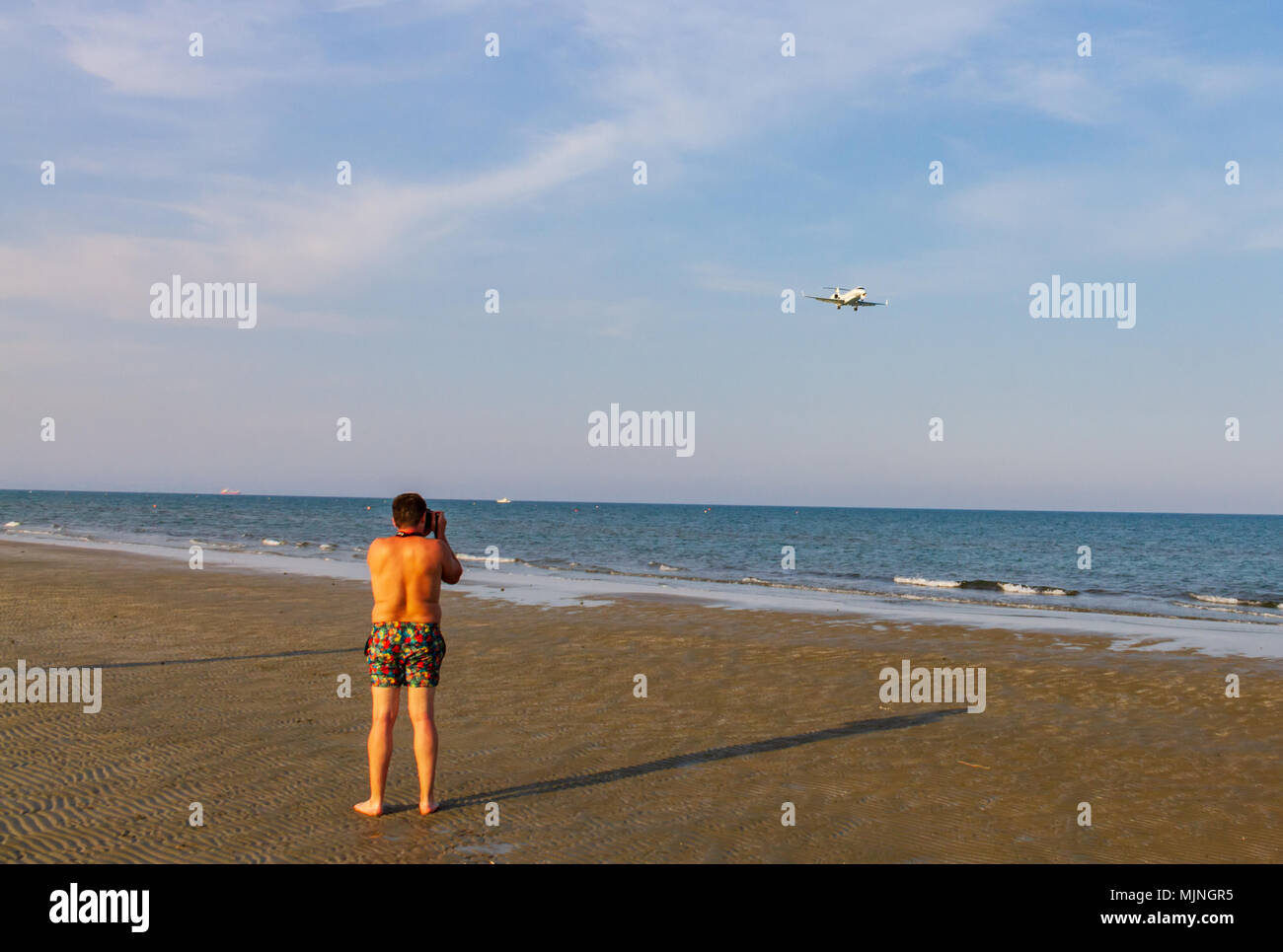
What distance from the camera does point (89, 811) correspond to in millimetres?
6082

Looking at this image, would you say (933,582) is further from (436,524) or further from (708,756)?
(436,524)

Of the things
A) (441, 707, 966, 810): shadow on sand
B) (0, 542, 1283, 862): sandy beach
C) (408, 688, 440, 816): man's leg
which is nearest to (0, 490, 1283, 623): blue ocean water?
(0, 542, 1283, 862): sandy beach

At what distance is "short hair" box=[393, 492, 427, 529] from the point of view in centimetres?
616

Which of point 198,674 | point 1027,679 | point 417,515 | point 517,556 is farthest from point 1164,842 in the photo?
point 517,556

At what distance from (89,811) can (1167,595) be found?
32046 mm

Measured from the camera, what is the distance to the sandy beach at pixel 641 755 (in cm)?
593

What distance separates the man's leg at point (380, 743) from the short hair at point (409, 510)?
108cm

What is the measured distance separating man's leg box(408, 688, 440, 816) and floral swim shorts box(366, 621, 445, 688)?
0.27ft

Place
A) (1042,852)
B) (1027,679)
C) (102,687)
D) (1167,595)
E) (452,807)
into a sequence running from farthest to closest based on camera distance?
(1167,595) → (1027,679) → (102,687) → (452,807) → (1042,852)

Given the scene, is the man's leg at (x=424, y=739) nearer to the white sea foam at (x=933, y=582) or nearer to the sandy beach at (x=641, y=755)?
the sandy beach at (x=641, y=755)

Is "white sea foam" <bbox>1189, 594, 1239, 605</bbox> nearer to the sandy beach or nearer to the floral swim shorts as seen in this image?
the sandy beach

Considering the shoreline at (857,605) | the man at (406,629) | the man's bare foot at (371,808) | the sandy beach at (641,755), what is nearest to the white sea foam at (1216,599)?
the shoreline at (857,605)
